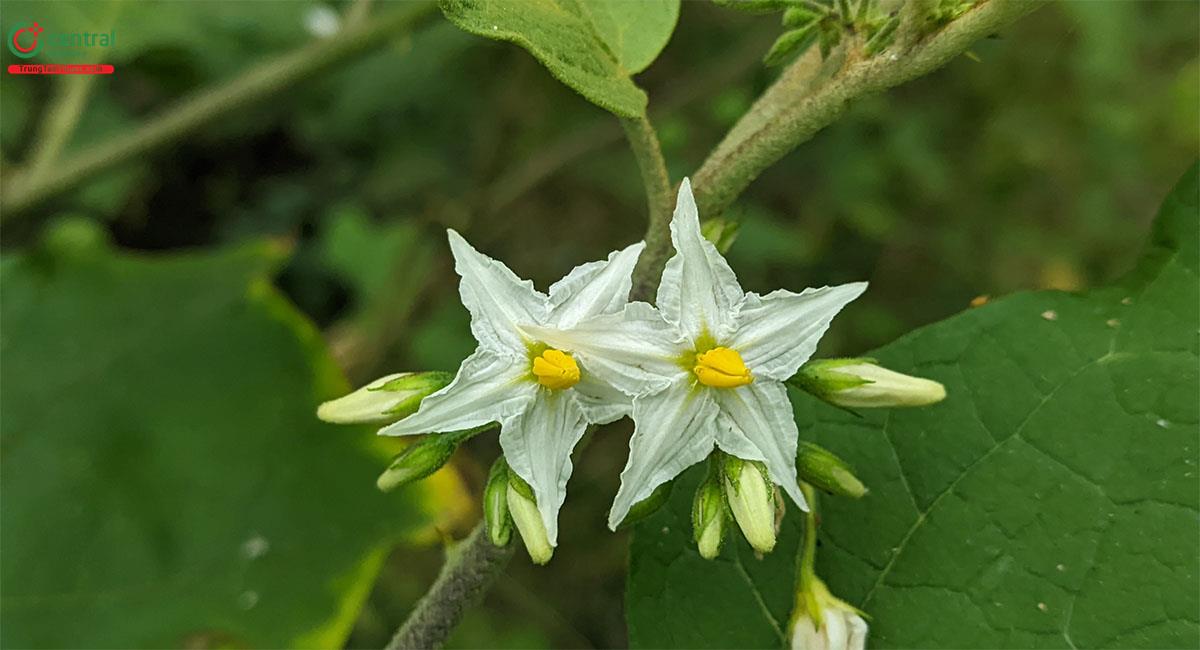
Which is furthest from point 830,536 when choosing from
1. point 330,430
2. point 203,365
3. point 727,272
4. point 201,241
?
point 201,241

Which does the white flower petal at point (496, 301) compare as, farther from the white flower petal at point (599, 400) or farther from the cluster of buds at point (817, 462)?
the cluster of buds at point (817, 462)

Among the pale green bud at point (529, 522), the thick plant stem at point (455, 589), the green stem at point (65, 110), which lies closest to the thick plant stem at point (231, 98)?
the green stem at point (65, 110)

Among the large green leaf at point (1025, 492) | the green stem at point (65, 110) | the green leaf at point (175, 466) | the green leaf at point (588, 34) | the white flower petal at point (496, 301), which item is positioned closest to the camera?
the green leaf at point (588, 34)

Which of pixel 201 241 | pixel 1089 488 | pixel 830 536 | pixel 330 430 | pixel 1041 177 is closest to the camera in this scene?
pixel 1089 488

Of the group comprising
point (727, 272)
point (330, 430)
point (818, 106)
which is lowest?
point (330, 430)

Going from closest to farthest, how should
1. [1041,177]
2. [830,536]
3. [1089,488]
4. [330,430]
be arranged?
[1089,488] → [830,536] → [330,430] → [1041,177]

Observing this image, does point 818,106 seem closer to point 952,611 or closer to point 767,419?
point 767,419

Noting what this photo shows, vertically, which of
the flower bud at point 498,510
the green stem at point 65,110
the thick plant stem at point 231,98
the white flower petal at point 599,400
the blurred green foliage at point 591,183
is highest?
the green stem at point 65,110
